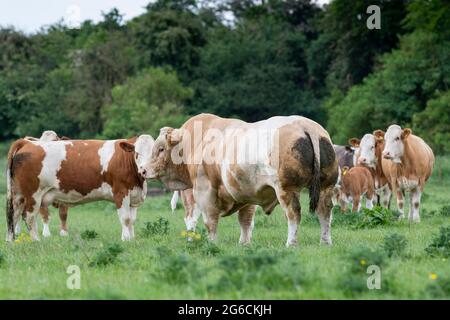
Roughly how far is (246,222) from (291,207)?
1.83 m

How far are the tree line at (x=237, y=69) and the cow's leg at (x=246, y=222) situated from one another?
30864mm

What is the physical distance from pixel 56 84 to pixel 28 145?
168ft

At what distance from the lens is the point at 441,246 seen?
34.2 feet

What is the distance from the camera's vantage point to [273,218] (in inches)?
726

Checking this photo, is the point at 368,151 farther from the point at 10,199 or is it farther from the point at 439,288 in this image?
the point at 439,288

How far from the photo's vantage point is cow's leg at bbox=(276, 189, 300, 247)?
1188 cm

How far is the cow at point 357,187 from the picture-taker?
20438mm

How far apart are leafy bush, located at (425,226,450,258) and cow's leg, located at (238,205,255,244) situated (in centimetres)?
363

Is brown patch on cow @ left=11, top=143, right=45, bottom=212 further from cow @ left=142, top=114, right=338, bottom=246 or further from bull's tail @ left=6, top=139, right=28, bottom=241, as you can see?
cow @ left=142, top=114, right=338, bottom=246

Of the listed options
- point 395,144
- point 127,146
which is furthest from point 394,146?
point 127,146

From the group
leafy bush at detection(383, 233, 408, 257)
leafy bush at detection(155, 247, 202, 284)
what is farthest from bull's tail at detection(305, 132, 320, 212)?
leafy bush at detection(155, 247, 202, 284)

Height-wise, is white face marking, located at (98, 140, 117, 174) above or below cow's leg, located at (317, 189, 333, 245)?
above
